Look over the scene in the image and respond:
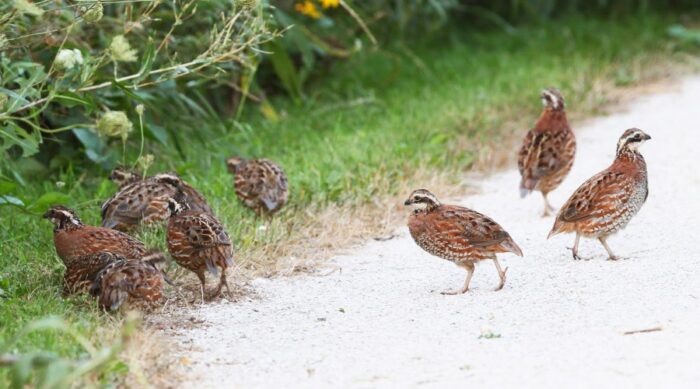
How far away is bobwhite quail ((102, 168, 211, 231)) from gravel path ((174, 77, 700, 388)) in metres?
1.25

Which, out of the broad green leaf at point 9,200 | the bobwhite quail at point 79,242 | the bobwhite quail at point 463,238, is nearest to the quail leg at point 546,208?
the bobwhite quail at point 463,238

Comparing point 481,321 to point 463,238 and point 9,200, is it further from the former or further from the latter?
point 9,200

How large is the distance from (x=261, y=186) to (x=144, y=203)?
2.97ft

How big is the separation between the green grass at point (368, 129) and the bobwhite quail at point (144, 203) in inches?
12.3

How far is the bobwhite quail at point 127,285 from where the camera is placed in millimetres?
7168

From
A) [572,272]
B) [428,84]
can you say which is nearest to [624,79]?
[428,84]

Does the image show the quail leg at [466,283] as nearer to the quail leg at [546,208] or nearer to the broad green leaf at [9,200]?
the quail leg at [546,208]

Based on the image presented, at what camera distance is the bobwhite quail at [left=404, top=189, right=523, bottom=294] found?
7.94 m

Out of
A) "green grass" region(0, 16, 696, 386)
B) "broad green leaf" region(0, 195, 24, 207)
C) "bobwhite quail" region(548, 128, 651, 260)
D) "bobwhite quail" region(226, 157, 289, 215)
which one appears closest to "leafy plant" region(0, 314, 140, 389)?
"green grass" region(0, 16, 696, 386)

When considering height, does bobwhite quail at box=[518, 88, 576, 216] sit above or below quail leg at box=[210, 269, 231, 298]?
above

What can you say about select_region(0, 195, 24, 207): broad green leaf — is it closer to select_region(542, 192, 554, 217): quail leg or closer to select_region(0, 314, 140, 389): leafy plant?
select_region(0, 314, 140, 389): leafy plant

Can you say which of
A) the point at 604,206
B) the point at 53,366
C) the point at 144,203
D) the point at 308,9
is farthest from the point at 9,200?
the point at 308,9

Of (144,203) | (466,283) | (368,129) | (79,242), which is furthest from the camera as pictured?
(368,129)

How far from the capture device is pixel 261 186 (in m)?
9.31
